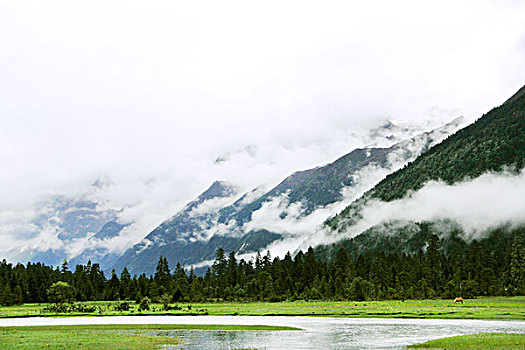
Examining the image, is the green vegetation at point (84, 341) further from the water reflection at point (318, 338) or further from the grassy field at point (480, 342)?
the grassy field at point (480, 342)

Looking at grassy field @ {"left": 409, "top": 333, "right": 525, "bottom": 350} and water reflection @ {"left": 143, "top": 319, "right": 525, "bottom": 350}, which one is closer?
grassy field @ {"left": 409, "top": 333, "right": 525, "bottom": 350}

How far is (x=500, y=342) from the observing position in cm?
4775

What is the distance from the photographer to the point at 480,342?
159 ft

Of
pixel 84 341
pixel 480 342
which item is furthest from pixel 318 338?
pixel 84 341

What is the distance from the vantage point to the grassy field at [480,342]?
1795 inches

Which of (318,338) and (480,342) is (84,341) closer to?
(318,338)

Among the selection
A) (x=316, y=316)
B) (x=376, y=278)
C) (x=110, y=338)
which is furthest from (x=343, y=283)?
(x=110, y=338)

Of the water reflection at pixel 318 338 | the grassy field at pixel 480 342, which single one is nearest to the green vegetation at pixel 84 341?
the water reflection at pixel 318 338

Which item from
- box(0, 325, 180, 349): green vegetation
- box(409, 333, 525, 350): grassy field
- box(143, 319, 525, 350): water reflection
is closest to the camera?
box(409, 333, 525, 350): grassy field

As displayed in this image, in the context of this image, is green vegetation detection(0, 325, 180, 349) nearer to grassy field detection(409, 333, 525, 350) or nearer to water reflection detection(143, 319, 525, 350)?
water reflection detection(143, 319, 525, 350)

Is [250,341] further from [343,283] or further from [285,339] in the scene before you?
[343,283]

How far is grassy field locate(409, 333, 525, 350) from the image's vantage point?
4559 cm

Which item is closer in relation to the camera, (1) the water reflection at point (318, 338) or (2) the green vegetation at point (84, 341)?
(1) the water reflection at point (318, 338)

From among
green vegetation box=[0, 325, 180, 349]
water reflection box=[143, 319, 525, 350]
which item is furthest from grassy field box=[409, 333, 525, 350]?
green vegetation box=[0, 325, 180, 349]
